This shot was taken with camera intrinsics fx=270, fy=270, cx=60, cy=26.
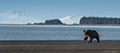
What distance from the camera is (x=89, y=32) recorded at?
30.9 metres
